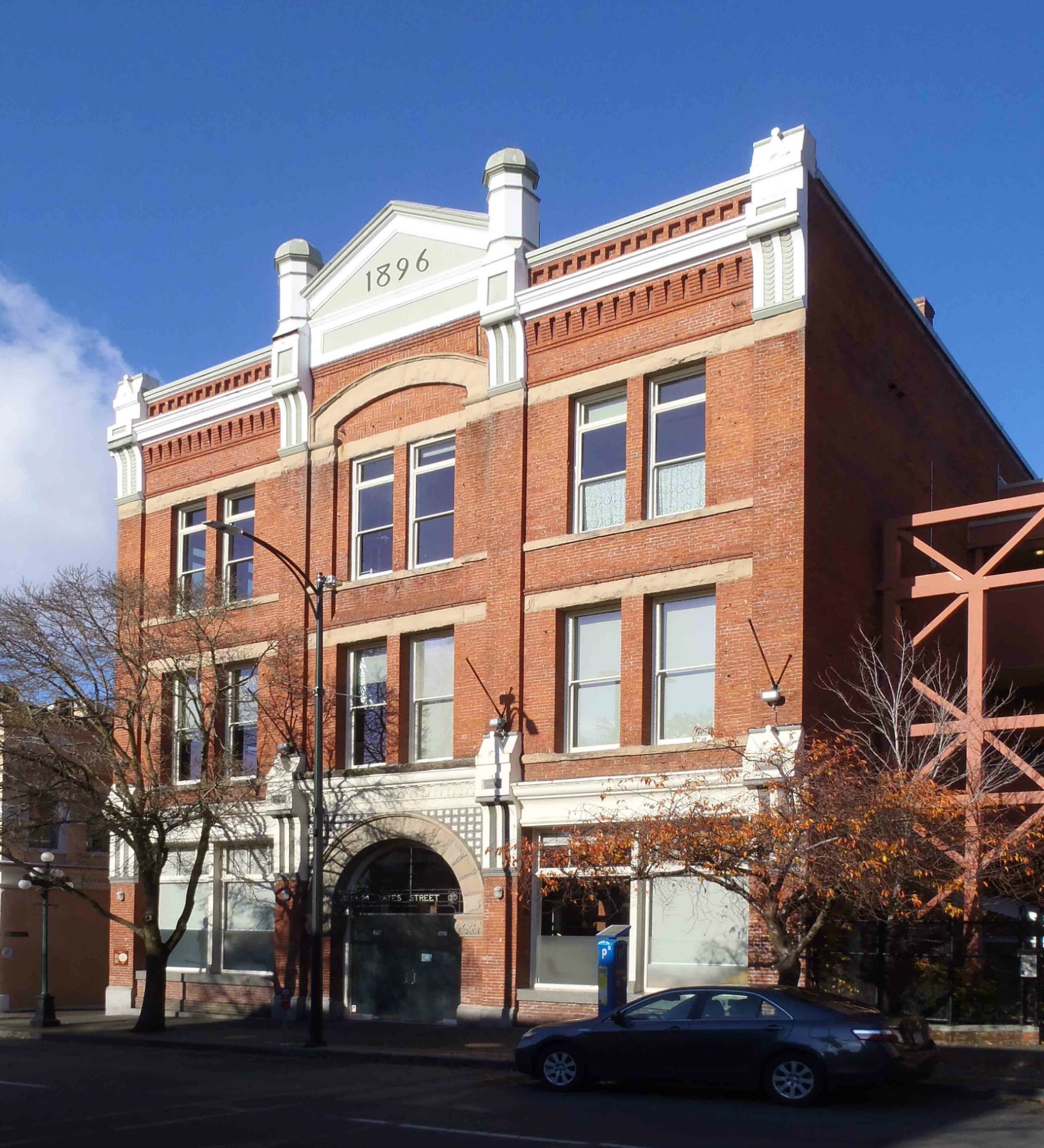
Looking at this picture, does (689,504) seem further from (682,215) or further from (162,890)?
(162,890)

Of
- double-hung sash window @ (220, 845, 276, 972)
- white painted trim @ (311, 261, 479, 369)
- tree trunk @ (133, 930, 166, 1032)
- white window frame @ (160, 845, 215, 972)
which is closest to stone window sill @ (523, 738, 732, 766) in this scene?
double-hung sash window @ (220, 845, 276, 972)

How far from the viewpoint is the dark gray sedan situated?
16.1 metres

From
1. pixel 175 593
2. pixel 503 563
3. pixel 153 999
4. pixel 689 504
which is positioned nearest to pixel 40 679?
pixel 175 593

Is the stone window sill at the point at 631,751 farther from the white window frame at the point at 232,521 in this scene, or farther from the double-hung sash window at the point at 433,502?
the white window frame at the point at 232,521

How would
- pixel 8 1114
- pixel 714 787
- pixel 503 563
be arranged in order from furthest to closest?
pixel 503 563, pixel 714 787, pixel 8 1114

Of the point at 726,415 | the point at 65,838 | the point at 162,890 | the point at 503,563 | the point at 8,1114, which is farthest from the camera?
the point at 65,838

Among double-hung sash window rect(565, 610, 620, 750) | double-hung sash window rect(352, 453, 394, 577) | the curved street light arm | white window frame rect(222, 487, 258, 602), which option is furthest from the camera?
white window frame rect(222, 487, 258, 602)

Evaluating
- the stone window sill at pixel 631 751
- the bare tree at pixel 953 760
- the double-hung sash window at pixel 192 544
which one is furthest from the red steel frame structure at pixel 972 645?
the double-hung sash window at pixel 192 544

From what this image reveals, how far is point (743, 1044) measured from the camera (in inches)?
652

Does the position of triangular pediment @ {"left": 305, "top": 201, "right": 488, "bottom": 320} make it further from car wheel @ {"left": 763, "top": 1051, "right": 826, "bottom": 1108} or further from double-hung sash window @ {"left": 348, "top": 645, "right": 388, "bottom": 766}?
→ car wheel @ {"left": 763, "top": 1051, "right": 826, "bottom": 1108}

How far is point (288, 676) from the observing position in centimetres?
2950

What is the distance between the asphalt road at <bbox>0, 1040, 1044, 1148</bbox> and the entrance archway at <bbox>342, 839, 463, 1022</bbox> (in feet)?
20.6

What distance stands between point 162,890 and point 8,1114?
655 inches

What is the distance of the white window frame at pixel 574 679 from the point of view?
2559cm
